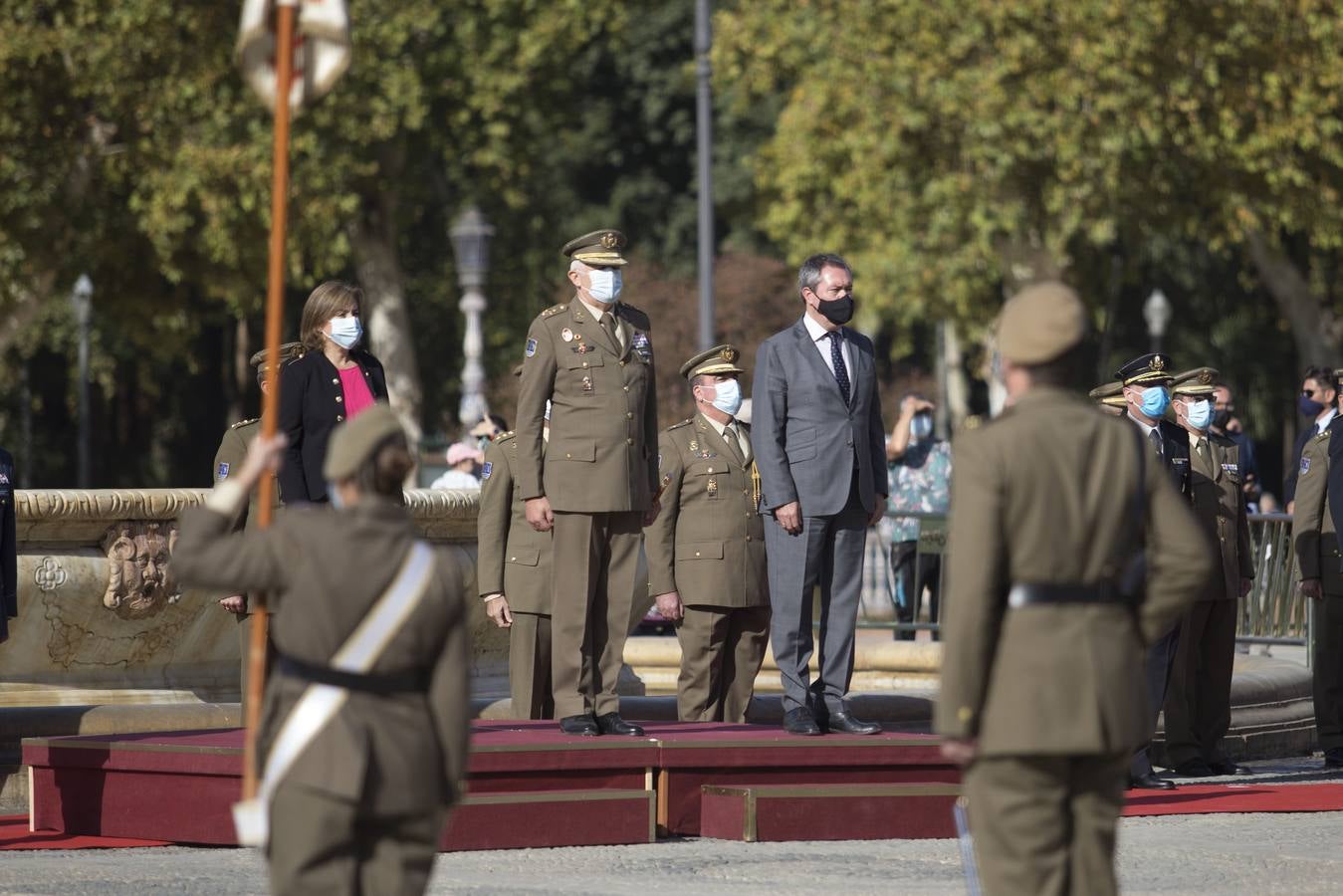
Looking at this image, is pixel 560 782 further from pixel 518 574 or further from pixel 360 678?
pixel 360 678

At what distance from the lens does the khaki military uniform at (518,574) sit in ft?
41.0

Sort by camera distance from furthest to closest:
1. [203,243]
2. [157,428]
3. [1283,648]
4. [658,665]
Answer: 1. [157,428]
2. [203,243]
3. [1283,648]
4. [658,665]

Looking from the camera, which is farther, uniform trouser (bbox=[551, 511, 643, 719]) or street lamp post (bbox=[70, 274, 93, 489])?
street lamp post (bbox=[70, 274, 93, 489])

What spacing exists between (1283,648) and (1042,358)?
46.1ft

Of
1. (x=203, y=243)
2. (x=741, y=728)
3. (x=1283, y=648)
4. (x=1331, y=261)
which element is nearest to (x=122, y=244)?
(x=203, y=243)

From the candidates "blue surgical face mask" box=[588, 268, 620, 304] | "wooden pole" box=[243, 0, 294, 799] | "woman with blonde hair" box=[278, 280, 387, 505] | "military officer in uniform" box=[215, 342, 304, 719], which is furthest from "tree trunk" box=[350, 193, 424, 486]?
"wooden pole" box=[243, 0, 294, 799]

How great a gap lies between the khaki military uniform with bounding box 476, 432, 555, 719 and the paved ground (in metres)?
2.26

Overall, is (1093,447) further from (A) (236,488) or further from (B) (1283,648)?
(B) (1283,648)

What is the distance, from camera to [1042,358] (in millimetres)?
6273

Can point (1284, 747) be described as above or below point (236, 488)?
below

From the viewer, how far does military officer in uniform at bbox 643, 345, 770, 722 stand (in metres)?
12.9

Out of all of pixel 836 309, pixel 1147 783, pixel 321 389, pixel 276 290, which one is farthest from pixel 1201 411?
pixel 276 290

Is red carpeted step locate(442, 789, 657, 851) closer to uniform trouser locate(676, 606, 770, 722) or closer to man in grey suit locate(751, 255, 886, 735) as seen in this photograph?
man in grey suit locate(751, 255, 886, 735)

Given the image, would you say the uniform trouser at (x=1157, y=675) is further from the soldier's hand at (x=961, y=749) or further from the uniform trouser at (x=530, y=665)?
the soldier's hand at (x=961, y=749)
